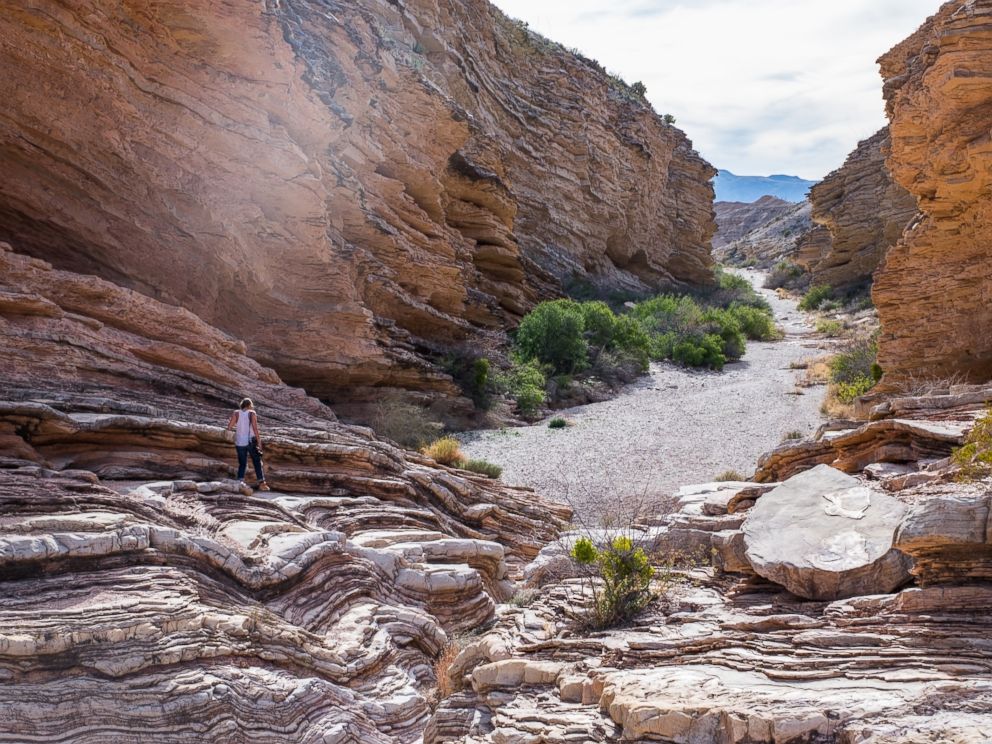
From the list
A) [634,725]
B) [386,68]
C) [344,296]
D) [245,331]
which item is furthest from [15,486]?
[386,68]

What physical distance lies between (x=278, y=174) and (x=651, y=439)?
9.82 m

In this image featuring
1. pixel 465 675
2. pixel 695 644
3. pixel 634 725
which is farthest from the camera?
pixel 465 675

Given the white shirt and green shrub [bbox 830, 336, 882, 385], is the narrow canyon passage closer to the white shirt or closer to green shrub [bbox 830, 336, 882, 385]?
green shrub [bbox 830, 336, 882, 385]

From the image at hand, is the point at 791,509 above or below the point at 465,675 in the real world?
above

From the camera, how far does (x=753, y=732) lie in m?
3.74

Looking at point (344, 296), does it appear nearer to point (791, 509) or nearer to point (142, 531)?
point (142, 531)

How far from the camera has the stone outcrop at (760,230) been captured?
70.8 metres

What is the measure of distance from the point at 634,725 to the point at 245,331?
12555 mm

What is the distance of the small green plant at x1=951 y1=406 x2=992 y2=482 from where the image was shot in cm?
564

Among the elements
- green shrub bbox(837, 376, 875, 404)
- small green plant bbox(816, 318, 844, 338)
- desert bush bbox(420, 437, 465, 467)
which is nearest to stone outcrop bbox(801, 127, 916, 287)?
small green plant bbox(816, 318, 844, 338)

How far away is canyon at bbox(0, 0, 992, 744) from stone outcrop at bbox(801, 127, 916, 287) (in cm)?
2122

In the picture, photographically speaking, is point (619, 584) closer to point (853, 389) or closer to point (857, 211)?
point (853, 389)

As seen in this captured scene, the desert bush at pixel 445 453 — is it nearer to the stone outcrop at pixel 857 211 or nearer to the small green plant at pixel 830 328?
the small green plant at pixel 830 328

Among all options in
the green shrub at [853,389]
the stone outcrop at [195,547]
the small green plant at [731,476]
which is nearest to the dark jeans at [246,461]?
the stone outcrop at [195,547]
